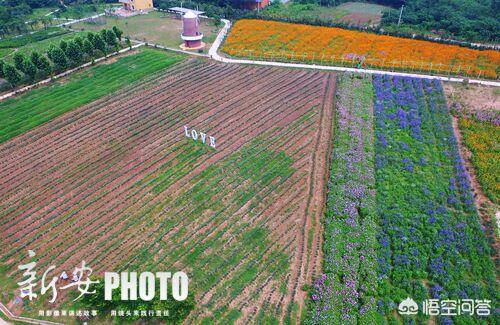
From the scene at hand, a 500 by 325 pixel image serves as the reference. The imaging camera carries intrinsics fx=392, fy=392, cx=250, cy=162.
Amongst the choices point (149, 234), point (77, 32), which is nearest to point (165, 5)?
point (77, 32)

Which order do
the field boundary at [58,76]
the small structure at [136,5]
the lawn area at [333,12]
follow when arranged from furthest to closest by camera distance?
the small structure at [136,5] → the lawn area at [333,12] → the field boundary at [58,76]

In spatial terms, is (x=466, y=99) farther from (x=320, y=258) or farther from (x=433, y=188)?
(x=320, y=258)

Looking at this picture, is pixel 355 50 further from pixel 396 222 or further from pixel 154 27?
pixel 396 222

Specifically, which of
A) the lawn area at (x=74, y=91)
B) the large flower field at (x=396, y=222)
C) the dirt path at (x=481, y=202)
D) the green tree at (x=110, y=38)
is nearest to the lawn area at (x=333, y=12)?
the lawn area at (x=74, y=91)

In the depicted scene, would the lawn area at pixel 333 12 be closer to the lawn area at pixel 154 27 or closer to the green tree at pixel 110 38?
the lawn area at pixel 154 27

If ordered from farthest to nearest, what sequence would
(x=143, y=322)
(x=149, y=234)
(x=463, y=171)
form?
(x=463, y=171)
(x=149, y=234)
(x=143, y=322)

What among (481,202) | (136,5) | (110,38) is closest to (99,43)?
(110,38)
